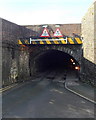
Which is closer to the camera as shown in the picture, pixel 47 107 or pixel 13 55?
pixel 47 107

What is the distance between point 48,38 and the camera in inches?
632

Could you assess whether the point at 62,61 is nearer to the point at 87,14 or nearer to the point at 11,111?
the point at 87,14

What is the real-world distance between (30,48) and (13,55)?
395 cm

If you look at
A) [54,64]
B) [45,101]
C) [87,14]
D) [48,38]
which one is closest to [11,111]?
[45,101]

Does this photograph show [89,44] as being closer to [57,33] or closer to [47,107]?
[57,33]

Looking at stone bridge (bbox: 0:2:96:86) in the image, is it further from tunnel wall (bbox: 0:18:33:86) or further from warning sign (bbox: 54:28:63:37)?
warning sign (bbox: 54:28:63:37)

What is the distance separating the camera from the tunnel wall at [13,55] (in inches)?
513

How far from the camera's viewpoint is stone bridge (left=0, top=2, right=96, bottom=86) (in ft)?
42.2

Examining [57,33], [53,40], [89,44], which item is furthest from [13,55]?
[89,44]

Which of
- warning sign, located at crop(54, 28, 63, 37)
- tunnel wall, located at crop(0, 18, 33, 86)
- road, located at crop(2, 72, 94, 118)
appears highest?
warning sign, located at crop(54, 28, 63, 37)

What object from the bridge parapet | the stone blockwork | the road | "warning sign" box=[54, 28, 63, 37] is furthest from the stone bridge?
the road

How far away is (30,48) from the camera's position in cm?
1839

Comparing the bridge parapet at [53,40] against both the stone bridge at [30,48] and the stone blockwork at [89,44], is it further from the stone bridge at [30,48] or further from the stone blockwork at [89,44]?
the stone blockwork at [89,44]

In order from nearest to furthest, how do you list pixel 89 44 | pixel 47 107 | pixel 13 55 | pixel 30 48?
pixel 47 107 < pixel 89 44 < pixel 13 55 < pixel 30 48
